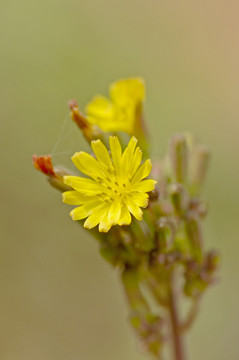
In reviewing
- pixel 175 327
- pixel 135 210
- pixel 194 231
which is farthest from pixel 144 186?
pixel 175 327

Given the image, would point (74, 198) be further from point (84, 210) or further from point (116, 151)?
point (116, 151)

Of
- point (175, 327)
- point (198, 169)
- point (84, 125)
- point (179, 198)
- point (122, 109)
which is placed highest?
point (122, 109)

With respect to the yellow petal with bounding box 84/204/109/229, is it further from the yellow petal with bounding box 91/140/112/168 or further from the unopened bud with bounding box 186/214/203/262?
the unopened bud with bounding box 186/214/203/262

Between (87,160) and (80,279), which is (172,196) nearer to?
(87,160)

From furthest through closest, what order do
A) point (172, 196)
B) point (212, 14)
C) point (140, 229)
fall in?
point (212, 14), point (172, 196), point (140, 229)

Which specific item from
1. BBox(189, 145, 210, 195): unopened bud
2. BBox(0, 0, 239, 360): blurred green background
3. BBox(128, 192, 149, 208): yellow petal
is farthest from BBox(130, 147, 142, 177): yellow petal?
BBox(0, 0, 239, 360): blurred green background

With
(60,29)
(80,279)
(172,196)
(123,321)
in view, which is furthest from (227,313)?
(60,29)

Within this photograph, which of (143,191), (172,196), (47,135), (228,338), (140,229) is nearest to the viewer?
(143,191)
